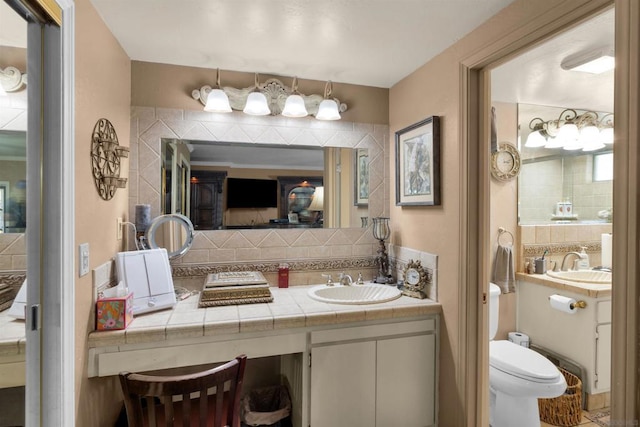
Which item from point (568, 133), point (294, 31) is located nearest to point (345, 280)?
point (294, 31)

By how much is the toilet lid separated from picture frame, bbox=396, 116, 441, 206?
41.7 inches

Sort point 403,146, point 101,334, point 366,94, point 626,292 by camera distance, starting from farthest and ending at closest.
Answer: point 366,94 → point 403,146 → point 101,334 → point 626,292

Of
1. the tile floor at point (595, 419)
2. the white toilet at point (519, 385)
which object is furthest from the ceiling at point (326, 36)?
the tile floor at point (595, 419)

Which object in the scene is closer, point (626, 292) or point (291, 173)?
point (626, 292)

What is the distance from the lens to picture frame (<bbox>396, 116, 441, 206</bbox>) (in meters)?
1.90

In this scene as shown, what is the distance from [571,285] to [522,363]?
2.63 ft

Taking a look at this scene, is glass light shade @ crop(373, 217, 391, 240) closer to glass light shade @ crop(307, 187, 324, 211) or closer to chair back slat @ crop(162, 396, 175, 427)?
glass light shade @ crop(307, 187, 324, 211)

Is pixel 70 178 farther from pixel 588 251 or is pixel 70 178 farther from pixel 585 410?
pixel 588 251

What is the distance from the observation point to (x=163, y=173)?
207 centimetres

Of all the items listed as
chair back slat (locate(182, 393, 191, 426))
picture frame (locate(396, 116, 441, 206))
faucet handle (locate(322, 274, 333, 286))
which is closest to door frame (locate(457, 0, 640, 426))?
picture frame (locate(396, 116, 441, 206))

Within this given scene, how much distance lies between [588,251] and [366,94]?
2.41 meters

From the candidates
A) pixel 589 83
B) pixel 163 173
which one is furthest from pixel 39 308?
pixel 589 83

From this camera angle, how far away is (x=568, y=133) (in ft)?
9.07

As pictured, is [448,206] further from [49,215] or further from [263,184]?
[49,215]
